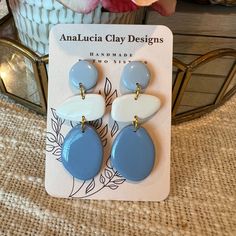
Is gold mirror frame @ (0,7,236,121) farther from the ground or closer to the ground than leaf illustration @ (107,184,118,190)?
farther from the ground

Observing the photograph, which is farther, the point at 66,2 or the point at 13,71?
the point at 13,71

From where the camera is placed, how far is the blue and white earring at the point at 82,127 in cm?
30

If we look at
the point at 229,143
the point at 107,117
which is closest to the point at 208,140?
the point at 229,143

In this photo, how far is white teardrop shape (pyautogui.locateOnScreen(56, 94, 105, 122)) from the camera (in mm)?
300

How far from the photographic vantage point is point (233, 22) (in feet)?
1.21

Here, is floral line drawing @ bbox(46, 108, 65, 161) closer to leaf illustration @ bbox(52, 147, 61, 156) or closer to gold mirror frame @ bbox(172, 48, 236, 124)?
leaf illustration @ bbox(52, 147, 61, 156)

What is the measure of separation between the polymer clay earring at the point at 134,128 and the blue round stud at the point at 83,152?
0.01 metres

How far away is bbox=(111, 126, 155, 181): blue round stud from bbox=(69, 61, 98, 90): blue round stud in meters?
0.05

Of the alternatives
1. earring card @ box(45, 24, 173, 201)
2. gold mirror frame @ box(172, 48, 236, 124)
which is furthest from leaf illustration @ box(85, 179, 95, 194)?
gold mirror frame @ box(172, 48, 236, 124)

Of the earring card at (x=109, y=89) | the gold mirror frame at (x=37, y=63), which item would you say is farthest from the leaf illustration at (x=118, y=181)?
the gold mirror frame at (x=37, y=63)

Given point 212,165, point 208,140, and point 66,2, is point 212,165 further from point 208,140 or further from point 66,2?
point 66,2

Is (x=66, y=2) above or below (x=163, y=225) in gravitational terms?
above

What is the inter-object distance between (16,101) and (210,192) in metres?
0.22

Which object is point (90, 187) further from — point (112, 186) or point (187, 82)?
point (187, 82)
